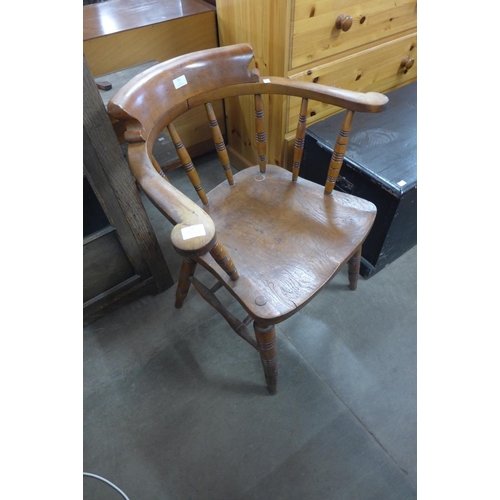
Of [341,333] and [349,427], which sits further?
[341,333]

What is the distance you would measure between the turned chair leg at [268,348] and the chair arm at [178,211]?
343mm

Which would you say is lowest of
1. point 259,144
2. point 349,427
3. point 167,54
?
point 349,427

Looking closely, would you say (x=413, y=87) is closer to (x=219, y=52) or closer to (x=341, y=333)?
(x=219, y=52)

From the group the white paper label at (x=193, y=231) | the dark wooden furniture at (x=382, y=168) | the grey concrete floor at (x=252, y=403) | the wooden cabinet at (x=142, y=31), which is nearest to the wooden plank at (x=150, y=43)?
the wooden cabinet at (x=142, y=31)

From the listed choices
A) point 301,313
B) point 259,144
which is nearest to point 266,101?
point 259,144

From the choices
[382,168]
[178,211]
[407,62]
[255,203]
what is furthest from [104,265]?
[407,62]

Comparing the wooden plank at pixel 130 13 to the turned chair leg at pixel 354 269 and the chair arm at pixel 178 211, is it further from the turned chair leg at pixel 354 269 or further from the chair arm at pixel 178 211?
the turned chair leg at pixel 354 269

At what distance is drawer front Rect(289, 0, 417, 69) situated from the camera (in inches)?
41.7

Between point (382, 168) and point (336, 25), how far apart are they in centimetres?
52

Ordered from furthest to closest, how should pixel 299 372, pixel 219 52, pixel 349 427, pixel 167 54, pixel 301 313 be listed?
pixel 167 54, pixel 301 313, pixel 299 372, pixel 349 427, pixel 219 52

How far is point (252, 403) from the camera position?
1076 mm

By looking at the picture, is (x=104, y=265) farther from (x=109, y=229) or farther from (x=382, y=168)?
(x=382, y=168)

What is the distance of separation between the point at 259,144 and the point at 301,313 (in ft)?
2.13

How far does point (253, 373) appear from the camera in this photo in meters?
1.14
